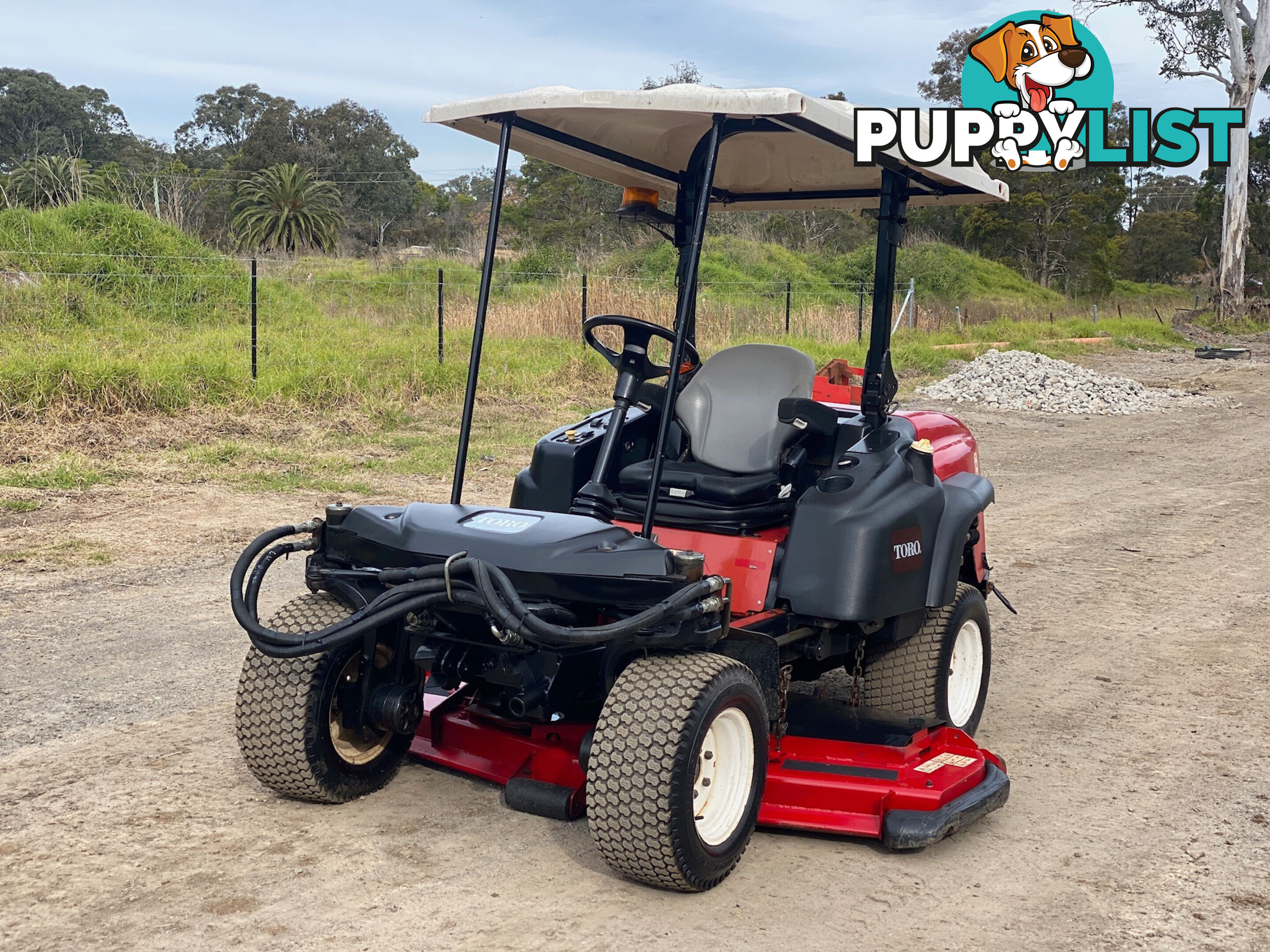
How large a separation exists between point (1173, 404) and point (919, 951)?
1556 centimetres

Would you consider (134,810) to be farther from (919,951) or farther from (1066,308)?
(1066,308)

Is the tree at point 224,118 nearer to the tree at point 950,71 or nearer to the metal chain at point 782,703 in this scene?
the tree at point 950,71

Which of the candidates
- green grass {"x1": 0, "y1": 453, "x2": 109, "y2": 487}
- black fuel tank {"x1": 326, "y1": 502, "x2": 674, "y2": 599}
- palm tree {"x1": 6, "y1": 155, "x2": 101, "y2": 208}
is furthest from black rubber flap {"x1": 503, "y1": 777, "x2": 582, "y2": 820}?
palm tree {"x1": 6, "y1": 155, "x2": 101, "y2": 208}

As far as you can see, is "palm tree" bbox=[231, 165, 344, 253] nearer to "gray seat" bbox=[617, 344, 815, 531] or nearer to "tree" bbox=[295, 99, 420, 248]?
"tree" bbox=[295, 99, 420, 248]

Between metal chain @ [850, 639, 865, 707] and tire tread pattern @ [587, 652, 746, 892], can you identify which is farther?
metal chain @ [850, 639, 865, 707]

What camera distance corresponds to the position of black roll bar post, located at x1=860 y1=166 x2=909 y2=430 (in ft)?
14.8

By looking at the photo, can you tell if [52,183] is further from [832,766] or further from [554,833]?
[832,766]

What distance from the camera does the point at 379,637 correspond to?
387 cm

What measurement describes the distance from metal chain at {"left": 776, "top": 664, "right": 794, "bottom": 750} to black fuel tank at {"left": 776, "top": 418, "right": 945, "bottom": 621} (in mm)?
213

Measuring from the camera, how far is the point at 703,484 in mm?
4273

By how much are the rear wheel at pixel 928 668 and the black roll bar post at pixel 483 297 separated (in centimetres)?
161

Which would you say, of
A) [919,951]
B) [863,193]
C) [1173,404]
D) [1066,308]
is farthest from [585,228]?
[919,951]

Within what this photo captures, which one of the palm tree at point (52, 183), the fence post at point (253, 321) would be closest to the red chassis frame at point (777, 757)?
the fence post at point (253, 321)

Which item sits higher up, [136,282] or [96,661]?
[136,282]
